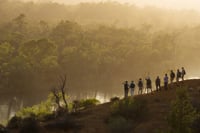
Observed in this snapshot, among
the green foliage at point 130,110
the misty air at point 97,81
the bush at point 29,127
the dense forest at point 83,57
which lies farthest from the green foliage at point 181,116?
the dense forest at point 83,57

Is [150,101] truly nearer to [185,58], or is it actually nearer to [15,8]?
[185,58]

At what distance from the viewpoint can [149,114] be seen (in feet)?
88.4

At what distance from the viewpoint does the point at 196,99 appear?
27750mm

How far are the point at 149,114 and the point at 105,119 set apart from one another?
296 centimetres

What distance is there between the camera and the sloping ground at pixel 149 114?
24.8 m

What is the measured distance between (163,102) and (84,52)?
71.0 m

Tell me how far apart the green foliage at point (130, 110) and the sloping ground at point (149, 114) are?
550 millimetres

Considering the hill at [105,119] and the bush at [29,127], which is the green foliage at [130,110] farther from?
the bush at [29,127]

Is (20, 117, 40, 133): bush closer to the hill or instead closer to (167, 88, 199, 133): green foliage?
the hill

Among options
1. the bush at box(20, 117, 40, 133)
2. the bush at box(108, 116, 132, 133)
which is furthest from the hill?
the bush at box(108, 116, 132, 133)

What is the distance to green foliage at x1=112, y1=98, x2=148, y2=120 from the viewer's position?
26.4 m

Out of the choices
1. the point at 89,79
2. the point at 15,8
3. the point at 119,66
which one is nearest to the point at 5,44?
the point at 89,79

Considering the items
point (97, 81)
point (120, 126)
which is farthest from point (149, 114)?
point (97, 81)

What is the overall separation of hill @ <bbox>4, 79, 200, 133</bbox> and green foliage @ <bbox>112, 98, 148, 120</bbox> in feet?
1.25
